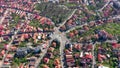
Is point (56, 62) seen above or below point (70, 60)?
above

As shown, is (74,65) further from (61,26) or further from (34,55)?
(61,26)

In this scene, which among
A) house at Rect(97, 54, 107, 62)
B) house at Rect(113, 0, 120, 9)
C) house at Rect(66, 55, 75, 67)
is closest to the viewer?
house at Rect(66, 55, 75, 67)

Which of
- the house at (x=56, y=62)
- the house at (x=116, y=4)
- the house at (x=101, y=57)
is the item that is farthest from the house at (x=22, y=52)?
the house at (x=116, y=4)

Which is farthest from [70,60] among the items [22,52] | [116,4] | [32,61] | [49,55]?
[116,4]

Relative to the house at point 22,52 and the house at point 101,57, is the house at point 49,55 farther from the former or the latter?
the house at point 101,57

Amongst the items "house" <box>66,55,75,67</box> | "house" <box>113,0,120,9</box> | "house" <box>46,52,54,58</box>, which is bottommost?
"house" <box>66,55,75,67</box>

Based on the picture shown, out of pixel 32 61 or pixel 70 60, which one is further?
pixel 32 61

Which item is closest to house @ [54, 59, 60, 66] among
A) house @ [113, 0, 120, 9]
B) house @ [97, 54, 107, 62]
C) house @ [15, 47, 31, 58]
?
house @ [15, 47, 31, 58]

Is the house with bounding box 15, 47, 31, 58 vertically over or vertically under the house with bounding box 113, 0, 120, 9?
under

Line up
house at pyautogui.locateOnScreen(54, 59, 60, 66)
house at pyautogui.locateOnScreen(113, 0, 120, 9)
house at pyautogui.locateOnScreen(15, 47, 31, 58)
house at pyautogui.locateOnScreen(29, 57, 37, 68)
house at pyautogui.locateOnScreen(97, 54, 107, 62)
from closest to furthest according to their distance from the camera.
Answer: house at pyautogui.locateOnScreen(54, 59, 60, 66) → house at pyautogui.locateOnScreen(97, 54, 107, 62) → house at pyautogui.locateOnScreen(29, 57, 37, 68) → house at pyautogui.locateOnScreen(15, 47, 31, 58) → house at pyautogui.locateOnScreen(113, 0, 120, 9)

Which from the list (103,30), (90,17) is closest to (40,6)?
(90,17)

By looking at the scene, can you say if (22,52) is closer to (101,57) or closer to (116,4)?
(101,57)

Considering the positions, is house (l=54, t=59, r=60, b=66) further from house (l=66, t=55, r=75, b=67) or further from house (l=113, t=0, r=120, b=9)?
house (l=113, t=0, r=120, b=9)

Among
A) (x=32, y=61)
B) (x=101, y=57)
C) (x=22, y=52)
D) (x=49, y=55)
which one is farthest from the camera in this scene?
(x=22, y=52)
